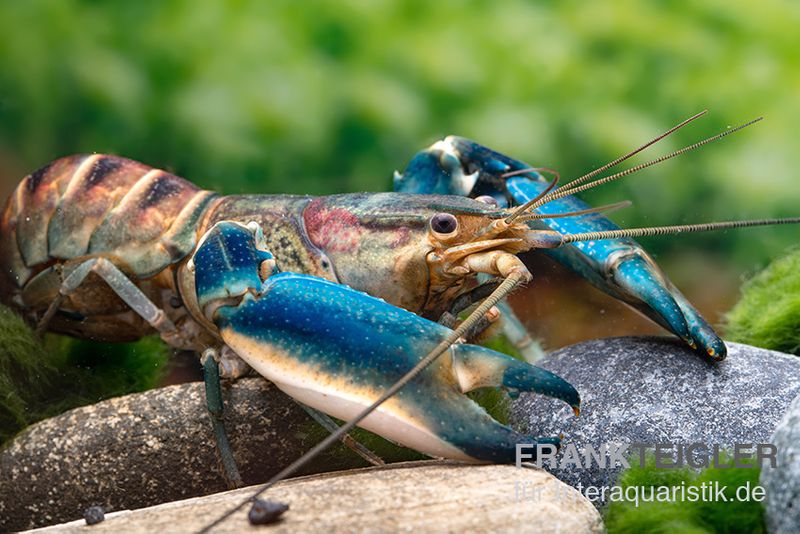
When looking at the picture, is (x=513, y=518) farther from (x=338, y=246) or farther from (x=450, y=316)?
(x=338, y=246)

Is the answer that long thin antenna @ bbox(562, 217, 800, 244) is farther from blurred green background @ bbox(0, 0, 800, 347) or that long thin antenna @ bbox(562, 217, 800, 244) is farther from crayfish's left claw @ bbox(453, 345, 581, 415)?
blurred green background @ bbox(0, 0, 800, 347)

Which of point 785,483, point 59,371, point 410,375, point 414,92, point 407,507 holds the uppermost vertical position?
point 414,92

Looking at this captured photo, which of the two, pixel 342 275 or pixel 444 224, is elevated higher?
pixel 444 224

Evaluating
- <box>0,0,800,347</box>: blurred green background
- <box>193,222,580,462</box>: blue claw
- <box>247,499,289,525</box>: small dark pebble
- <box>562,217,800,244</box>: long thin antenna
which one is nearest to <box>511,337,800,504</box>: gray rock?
<box>193,222,580,462</box>: blue claw

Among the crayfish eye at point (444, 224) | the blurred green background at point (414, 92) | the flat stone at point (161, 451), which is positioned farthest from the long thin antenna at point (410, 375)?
the blurred green background at point (414, 92)

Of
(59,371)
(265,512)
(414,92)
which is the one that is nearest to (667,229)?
(265,512)

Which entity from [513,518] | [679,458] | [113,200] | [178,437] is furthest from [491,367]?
[113,200]

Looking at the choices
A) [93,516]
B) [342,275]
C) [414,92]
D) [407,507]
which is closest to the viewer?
[407,507]

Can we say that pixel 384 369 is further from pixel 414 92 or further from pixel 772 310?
pixel 414 92
